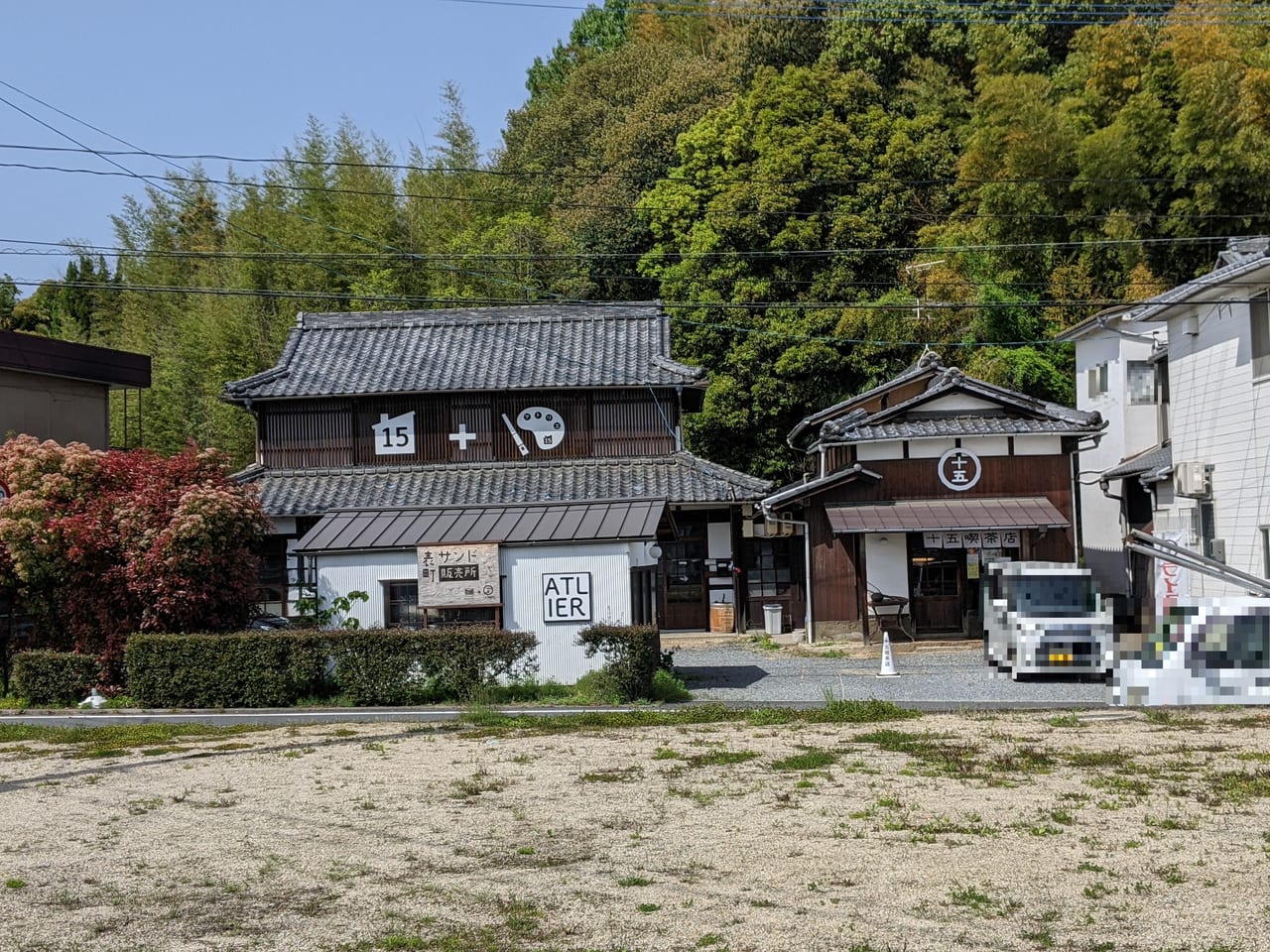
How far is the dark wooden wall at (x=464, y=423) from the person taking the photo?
26.2 m

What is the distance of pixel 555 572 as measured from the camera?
18969mm

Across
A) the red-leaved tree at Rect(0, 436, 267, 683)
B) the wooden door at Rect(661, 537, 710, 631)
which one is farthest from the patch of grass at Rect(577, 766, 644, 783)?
the wooden door at Rect(661, 537, 710, 631)

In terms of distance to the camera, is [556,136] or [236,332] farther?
[556,136]

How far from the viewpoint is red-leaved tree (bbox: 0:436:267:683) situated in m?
17.4

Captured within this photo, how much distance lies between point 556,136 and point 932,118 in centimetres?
1659

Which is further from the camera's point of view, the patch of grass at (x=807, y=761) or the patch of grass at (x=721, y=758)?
the patch of grass at (x=721, y=758)

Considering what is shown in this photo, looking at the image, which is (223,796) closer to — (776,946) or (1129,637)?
(776,946)

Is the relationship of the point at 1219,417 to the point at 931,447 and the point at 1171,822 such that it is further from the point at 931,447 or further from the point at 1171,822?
the point at 1171,822

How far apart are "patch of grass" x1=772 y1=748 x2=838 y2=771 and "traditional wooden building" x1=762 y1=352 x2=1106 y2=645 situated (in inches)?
485

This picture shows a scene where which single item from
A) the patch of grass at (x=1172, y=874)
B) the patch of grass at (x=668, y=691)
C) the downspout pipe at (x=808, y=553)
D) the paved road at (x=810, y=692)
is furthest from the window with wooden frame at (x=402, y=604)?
the patch of grass at (x=1172, y=874)

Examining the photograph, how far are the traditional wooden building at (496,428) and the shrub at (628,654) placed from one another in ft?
17.6

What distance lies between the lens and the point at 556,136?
49500mm

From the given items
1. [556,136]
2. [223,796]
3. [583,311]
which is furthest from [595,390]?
[556,136]

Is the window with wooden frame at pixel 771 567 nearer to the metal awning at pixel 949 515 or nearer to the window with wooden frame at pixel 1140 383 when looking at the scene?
the metal awning at pixel 949 515
